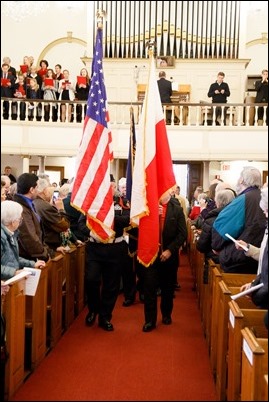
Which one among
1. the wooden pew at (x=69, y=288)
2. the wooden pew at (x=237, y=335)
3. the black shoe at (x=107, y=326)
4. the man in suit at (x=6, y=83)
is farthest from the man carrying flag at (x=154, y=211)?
the man in suit at (x=6, y=83)

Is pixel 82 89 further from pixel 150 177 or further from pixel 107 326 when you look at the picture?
pixel 107 326

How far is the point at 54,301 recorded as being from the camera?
5.21m

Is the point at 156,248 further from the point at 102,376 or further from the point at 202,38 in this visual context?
the point at 202,38

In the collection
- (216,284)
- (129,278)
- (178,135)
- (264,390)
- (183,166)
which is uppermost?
(178,135)

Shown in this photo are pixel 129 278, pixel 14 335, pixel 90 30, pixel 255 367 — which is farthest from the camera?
pixel 90 30

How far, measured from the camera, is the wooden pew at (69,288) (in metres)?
5.79

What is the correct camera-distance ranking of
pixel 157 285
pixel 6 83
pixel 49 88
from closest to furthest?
pixel 157 285 < pixel 6 83 < pixel 49 88

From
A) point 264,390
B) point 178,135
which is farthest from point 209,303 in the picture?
point 178,135

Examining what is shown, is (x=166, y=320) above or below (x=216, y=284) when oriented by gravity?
below

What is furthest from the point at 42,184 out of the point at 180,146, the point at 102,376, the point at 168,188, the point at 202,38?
the point at 202,38

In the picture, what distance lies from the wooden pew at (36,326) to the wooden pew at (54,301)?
292 millimetres

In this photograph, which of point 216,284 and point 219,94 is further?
point 219,94

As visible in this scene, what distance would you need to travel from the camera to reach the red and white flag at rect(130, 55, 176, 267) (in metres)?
5.60

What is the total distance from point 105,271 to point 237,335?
2.56m
